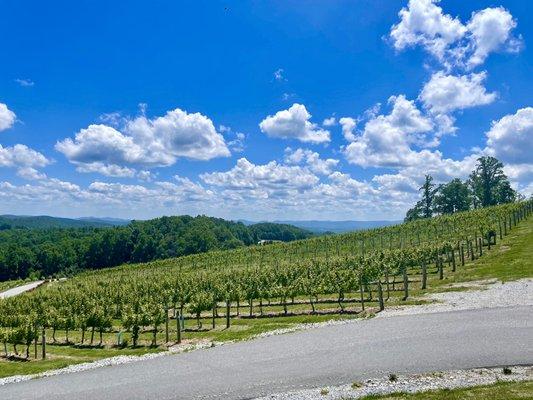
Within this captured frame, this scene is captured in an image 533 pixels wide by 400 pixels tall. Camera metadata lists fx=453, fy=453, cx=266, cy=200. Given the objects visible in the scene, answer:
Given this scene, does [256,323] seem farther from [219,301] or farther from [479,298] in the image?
[479,298]

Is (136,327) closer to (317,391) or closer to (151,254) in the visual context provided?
(317,391)

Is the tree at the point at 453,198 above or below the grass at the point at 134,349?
above

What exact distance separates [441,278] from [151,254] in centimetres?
14069

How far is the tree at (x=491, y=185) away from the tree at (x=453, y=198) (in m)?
3.81

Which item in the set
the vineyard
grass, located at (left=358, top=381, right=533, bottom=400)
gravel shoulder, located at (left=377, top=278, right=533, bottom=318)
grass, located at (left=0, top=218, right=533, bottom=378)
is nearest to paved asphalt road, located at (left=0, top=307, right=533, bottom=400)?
gravel shoulder, located at (left=377, top=278, right=533, bottom=318)

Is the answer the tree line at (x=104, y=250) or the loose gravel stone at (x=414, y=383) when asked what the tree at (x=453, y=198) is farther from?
the loose gravel stone at (x=414, y=383)

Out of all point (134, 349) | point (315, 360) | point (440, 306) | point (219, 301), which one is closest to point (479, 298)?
point (440, 306)

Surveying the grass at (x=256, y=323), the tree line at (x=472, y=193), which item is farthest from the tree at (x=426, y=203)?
the grass at (x=256, y=323)

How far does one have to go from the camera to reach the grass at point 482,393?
12930 mm

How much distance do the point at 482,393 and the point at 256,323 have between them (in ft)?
66.2

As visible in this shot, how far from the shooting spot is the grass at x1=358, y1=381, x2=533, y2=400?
1293 cm

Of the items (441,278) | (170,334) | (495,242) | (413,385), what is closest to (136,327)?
(170,334)

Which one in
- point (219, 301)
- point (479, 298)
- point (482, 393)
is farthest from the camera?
point (219, 301)

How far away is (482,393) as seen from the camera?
1340cm
